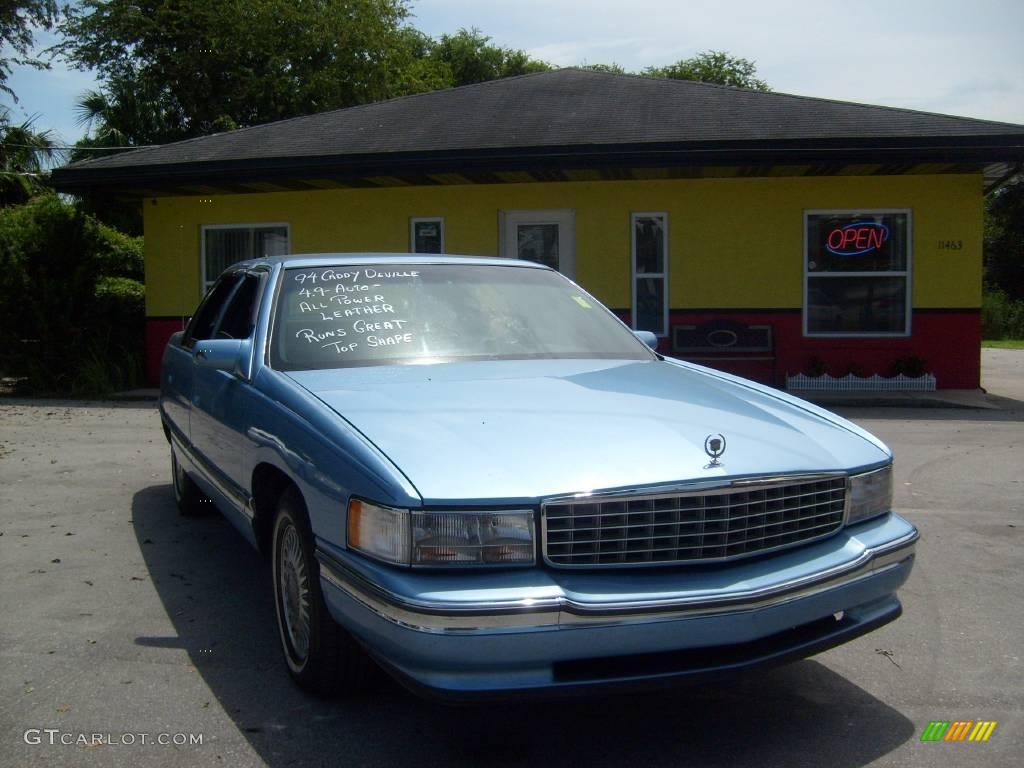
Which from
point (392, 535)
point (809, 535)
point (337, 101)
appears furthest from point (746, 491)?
point (337, 101)

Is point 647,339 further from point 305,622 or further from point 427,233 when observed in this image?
point 427,233

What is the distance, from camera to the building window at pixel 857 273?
1394 centimetres

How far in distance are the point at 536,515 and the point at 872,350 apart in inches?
473

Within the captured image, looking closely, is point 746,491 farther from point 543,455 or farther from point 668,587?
point 543,455

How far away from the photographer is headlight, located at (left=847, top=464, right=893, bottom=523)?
3.47m

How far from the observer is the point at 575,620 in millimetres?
2834

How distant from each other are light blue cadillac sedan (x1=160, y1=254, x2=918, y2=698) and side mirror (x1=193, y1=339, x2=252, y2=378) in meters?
0.01

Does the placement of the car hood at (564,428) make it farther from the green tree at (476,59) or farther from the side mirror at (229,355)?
the green tree at (476,59)

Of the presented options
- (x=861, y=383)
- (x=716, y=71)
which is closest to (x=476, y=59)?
(x=716, y=71)

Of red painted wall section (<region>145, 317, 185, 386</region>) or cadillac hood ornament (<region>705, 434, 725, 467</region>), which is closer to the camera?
cadillac hood ornament (<region>705, 434, 725, 467</region>)

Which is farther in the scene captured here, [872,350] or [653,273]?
[653,273]

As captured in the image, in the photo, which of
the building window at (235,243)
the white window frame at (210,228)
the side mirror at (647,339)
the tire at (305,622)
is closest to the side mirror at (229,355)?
the tire at (305,622)

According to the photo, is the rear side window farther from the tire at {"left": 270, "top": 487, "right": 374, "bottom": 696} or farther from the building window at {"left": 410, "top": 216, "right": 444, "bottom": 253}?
the building window at {"left": 410, "top": 216, "right": 444, "bottom": 253}

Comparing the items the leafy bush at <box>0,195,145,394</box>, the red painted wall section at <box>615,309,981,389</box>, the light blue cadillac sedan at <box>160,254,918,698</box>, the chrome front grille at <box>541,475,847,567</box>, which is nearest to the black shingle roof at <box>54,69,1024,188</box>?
the leafy bush at <box>0,195,145,394</box>
